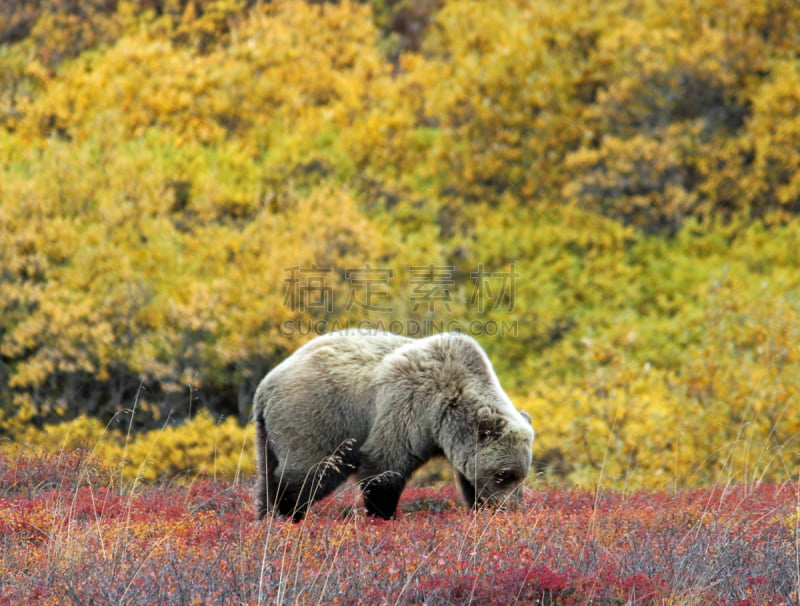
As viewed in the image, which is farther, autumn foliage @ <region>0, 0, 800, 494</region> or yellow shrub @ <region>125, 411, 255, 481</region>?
autumn foliage @ <region>0, 0, 800, 494</region>

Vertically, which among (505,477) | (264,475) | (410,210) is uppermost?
(410,210)

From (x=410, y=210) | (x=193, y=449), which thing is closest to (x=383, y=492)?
(x=193, y=449)

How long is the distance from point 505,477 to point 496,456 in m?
0.20

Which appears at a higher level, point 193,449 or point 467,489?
point 467,489

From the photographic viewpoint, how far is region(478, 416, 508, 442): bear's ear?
Answer: 20.5ft

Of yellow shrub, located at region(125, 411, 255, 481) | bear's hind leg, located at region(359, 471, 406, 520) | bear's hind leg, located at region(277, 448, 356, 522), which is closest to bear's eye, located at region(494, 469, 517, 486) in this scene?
bear's hind leg, located at region(359, 471, 406, 520)

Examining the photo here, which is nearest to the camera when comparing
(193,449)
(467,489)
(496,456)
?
(496,456)

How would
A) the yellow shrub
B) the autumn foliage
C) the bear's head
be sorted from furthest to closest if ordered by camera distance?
the autumn foliage
the yellow shrub
the bear's head

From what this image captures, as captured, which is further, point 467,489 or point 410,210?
point 410,210

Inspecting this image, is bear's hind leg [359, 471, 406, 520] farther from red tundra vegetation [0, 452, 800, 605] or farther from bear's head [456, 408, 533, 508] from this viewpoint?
bear's head [456, 408, 533, 508]

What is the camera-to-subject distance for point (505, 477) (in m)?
6.30

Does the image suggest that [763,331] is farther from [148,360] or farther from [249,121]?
[249,121]

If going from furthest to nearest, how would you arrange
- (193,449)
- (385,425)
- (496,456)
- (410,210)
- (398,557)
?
(410,210), (193,449), (385,425), (496,456), (398,557)

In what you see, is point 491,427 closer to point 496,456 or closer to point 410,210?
point 496,456
